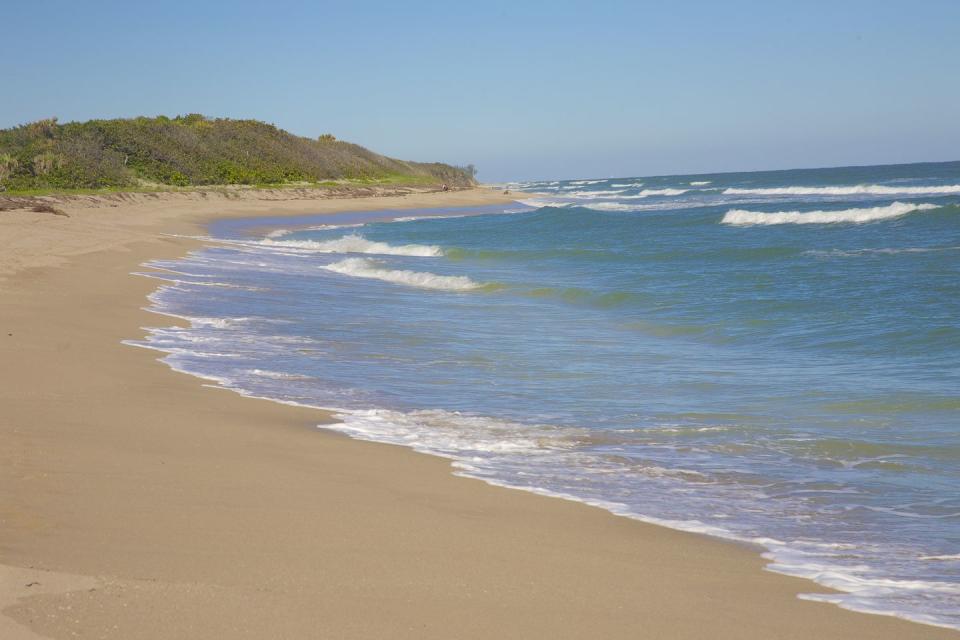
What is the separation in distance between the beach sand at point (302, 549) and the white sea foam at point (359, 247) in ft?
72.6

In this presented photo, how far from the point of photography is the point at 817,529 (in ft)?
16.9

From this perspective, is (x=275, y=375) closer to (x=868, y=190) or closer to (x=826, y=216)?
(x=826, y=216)

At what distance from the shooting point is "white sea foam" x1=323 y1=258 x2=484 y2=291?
19.8 meters

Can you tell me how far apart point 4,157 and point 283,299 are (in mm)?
35866

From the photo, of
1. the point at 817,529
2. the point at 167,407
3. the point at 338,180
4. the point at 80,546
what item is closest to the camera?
the point at 80,546

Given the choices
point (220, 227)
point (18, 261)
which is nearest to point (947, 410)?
point (18, 261)

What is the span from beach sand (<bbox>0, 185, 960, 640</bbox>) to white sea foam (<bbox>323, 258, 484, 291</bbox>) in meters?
12.4

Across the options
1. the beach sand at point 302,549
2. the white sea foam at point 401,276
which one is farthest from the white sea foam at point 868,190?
the beach sand at point 302,549

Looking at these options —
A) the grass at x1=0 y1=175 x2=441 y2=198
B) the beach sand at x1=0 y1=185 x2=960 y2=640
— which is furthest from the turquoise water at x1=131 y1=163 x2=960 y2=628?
the grass at x1=0 y1=175 x2=441 y2=198

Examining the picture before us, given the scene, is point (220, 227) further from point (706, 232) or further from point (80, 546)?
point (80, 546)

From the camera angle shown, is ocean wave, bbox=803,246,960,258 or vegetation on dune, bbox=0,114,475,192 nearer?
ocean wave, bbox=803,246,960,258

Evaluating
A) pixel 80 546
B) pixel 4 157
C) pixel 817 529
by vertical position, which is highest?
pixel 4 157

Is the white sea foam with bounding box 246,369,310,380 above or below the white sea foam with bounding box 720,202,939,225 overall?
below

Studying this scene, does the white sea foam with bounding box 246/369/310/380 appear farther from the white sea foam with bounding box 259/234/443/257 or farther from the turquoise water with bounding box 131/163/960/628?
the white sea foam with bounding box 259/234/443/257
